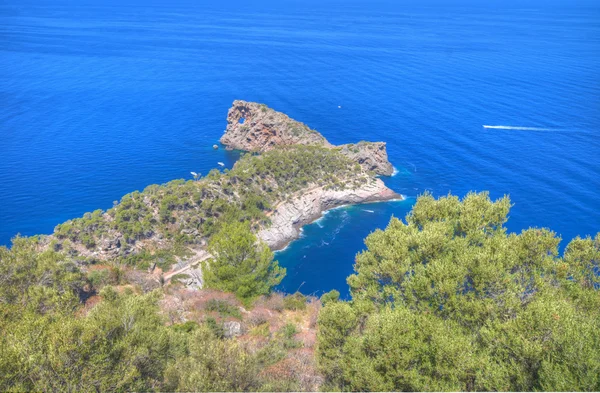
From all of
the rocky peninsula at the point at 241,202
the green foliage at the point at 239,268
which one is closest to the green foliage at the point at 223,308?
the green foliage at the point at 239,268

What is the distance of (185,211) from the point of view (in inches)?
2295

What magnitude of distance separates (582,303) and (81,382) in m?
22.2

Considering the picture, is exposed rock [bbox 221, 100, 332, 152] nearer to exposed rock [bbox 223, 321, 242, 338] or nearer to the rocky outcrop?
the rocky outcrop

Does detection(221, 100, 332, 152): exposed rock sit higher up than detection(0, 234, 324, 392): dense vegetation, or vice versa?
detection(221, 100, 332, 152): exposed rock

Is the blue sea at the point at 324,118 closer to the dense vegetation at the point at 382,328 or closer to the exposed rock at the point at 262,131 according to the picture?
the exposed rock at the point at 262,131

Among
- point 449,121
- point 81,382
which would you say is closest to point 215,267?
point 81,382

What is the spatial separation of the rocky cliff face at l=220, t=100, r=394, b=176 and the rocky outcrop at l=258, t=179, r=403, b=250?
6258 millimetres

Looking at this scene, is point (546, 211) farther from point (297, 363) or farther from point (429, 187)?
point (297, 363)

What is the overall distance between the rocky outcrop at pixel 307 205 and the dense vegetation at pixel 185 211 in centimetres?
140

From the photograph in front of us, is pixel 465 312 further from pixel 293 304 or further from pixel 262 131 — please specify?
pixel 262 131

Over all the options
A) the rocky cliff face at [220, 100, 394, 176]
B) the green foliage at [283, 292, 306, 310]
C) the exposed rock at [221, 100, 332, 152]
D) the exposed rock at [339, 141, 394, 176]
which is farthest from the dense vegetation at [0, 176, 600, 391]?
the exposed rock at [221, 100, 332, 152]

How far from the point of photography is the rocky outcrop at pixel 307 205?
6283 centimetres

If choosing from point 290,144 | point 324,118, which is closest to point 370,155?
point 290,144

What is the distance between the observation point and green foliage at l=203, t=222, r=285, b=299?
36.0 metres
